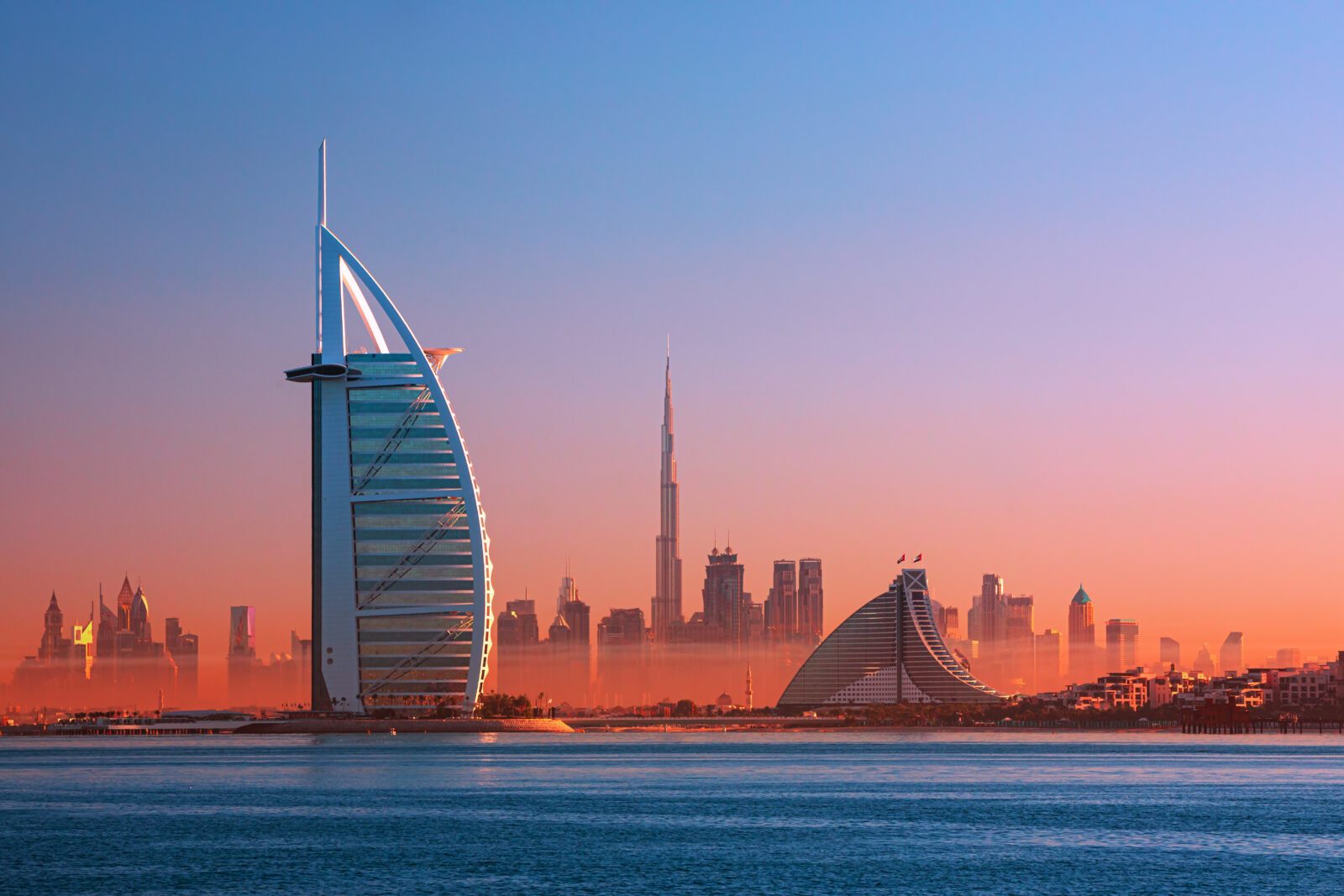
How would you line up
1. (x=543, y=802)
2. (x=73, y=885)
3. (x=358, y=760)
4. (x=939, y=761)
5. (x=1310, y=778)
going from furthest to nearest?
(x=939, y=761), (x=358, y=760), (x=1310, y=778), (x=543, y=802), (x=73, y=885)

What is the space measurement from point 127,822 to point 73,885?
2925 centimetres

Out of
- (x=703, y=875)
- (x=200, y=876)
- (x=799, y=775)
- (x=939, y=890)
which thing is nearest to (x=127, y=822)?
(x=200, y=876)

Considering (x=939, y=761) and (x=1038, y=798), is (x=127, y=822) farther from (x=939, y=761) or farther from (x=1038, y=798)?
(x=939, y=761)

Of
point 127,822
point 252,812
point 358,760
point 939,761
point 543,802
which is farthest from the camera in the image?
point 939,761

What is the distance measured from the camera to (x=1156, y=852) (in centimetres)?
8900

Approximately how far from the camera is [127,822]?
10406 cm

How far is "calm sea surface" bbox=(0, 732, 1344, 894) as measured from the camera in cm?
7869

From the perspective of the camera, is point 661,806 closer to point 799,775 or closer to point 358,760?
point 799,775

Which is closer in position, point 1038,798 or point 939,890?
point 939,890

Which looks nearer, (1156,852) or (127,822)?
(1156,852)

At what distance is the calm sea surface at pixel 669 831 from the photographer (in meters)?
78.7

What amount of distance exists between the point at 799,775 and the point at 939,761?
1439 inches

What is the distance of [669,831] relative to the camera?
99875 mm

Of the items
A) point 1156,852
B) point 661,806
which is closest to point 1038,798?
point 661,806
